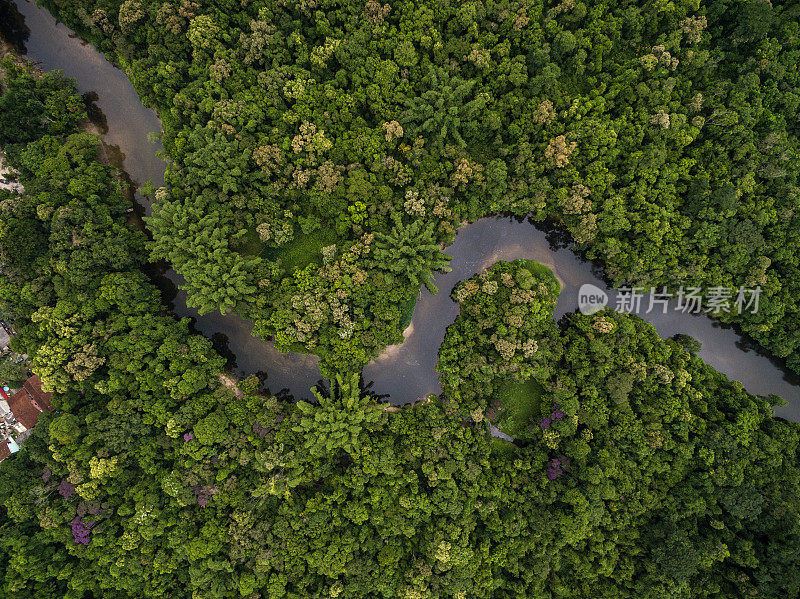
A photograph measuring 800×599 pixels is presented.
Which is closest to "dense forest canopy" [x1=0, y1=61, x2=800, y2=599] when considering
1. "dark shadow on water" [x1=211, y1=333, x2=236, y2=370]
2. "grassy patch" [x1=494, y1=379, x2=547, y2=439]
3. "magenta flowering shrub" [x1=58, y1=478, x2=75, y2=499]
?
"magenta flowering shrub" [x1=58, y1=478, x2=75, y2=499]

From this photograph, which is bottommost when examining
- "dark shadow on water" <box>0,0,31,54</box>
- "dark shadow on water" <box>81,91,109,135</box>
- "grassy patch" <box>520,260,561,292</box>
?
"dark shadow on water" <box>81,91,109,135</box>

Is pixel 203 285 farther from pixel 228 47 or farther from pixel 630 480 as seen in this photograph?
pixel 630 480

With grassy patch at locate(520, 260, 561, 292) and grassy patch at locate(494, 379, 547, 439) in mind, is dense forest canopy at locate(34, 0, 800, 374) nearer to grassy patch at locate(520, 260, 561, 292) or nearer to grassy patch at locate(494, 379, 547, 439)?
grassy patch at locate(520, 260, 561, 292)

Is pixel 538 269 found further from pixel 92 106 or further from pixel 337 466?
pixel 92 106

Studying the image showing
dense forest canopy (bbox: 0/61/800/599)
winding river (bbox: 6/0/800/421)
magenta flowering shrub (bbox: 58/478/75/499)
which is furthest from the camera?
winding river (bbox: 6/0/800/421)

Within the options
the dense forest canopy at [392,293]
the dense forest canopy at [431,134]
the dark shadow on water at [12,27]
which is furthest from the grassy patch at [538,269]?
the dark shadow on water at [12,27]

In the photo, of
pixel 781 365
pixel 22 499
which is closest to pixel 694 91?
pixel 781 365

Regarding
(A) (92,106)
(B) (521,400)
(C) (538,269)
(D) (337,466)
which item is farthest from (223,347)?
(C) (538,269)
